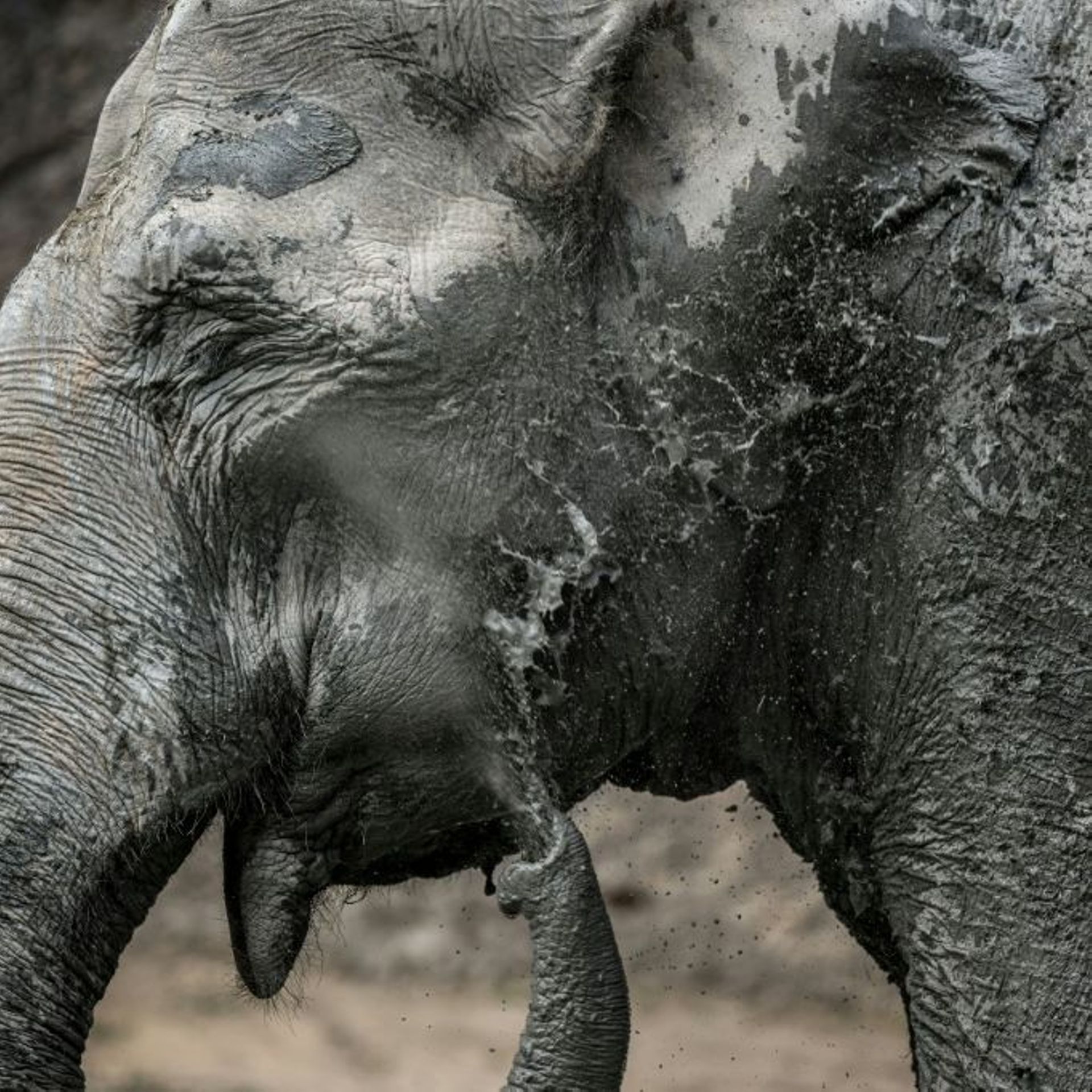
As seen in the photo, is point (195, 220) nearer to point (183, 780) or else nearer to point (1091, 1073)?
point (183, 780)

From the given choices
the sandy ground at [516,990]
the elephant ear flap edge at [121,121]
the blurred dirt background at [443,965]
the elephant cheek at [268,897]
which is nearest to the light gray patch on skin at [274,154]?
the elephant ear flap edge at [121,121]

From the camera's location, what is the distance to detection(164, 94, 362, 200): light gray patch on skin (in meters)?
2.29

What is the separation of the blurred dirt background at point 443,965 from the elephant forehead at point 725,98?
3817 millimetres

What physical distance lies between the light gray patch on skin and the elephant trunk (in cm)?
71

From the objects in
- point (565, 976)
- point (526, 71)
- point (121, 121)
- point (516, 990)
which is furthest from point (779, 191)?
point (516, 990)

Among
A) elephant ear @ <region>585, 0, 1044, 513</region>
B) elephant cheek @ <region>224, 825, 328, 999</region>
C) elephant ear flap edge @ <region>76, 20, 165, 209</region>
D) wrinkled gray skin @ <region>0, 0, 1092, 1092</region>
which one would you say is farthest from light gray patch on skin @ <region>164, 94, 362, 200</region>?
Result: elephant cheek @ <region>224, 825, 328, 999</region>

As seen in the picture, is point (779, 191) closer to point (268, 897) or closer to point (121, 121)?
point (121, 121)

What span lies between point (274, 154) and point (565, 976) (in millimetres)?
876

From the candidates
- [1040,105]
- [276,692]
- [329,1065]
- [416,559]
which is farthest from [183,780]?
[329,1065]

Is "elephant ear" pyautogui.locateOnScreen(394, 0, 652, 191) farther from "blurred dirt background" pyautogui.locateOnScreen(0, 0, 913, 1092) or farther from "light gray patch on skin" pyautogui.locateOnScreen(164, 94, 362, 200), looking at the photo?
"blurred dirt background" pyautogui.locateOnScreen(0, 0, 913, 1092)

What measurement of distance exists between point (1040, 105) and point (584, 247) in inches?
18.4

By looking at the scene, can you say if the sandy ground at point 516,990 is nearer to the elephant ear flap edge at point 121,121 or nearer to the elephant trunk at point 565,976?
the elephant trunk at point 565,976

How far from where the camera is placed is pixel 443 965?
21.5 ft

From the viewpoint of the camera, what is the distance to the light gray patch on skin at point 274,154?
2.29m
